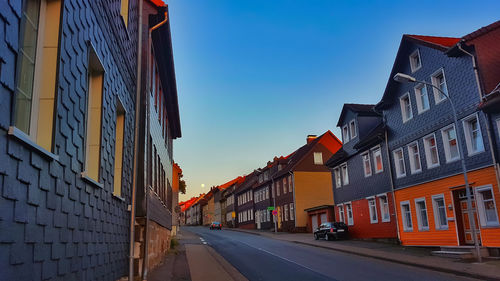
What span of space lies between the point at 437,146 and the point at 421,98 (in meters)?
3.08

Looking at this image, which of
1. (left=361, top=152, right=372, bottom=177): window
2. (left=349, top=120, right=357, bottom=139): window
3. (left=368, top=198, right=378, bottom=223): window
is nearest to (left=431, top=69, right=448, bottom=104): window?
(left=361, top=152, right=372, bottom=177): window

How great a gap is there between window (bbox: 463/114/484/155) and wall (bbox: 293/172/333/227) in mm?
27479

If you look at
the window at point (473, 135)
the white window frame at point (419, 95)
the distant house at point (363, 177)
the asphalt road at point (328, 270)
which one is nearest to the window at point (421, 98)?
the white window frame at point (419, 95)

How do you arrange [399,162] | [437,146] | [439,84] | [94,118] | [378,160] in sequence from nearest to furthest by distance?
[94,118] → [437,146] → [439,84] → [399,162] → [378,160]

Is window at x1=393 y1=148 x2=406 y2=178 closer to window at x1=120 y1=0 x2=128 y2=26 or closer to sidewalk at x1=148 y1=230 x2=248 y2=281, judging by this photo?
sidewalk at x1=148 y1=230 x2=248 y2=281

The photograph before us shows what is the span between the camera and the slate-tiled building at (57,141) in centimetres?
358

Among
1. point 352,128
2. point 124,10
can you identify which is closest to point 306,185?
point 352,128

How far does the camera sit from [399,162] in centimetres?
2409

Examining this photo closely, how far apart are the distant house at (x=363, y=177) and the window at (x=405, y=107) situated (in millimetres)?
2112

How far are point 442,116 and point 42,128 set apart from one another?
752 inches

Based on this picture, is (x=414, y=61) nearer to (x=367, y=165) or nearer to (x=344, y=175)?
(x=367, y=165)

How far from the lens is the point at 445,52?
18719 mm

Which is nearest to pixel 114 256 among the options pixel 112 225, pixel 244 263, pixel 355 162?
pixel 112 225

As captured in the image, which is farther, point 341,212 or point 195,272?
point 341,212
